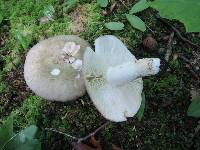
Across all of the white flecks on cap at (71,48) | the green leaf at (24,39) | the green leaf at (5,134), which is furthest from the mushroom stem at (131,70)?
the green leaf at (24,39)

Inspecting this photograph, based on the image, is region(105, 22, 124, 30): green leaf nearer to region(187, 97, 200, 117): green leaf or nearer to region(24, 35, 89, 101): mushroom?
region(24, 35, 89, 101): mushroom

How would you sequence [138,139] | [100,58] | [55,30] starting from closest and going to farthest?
[100,58]
[138,139]
[55,30]

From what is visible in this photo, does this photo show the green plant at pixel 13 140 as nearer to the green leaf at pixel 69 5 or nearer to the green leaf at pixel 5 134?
the green leaf at pixel 5 134

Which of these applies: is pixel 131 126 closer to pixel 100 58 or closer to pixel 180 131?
pixel 180 131

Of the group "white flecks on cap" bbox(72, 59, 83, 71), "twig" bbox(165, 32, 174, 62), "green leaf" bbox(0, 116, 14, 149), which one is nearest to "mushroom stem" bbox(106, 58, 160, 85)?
"white flecks on cap" bbox(72, 59, 83, 71)

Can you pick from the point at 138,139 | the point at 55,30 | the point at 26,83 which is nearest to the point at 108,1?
the point at 55,30
